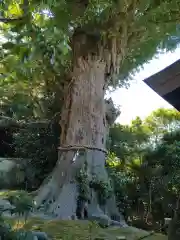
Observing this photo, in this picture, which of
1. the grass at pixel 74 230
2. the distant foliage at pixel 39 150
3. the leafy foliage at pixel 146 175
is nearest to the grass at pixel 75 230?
the grass at pixel 74 230

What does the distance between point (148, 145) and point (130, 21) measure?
4156mm

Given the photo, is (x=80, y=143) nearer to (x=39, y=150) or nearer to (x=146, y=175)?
(x=39, y=150)

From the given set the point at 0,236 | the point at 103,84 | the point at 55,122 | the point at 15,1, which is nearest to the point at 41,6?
the point at 15,1

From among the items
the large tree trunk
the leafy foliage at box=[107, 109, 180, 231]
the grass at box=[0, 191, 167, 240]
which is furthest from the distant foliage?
the grass at box=[0, 191, 167, 240]

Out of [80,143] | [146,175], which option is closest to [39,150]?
[80,143]

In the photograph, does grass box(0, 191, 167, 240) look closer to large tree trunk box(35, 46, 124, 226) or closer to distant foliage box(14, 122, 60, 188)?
large tree trunk box(35, 46, 124, 226)

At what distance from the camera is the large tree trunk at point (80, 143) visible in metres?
6.36

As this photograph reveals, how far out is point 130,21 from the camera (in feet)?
25.7

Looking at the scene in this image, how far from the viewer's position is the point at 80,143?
6.99m

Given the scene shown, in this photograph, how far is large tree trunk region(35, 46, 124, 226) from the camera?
20.9ft

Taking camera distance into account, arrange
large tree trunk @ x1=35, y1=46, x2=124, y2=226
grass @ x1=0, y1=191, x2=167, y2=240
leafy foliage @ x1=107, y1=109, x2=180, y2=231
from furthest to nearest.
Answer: leafy foliage @ x1=107, y1=109, x2=180, y2=231 → large tree trunk @ x1=35, y1=46, x2=124, y2=226 → grass @ x1=0, y1=191, x2=167, y2=240

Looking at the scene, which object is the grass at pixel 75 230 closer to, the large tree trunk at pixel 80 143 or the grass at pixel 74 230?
the grass at pixel 74 230

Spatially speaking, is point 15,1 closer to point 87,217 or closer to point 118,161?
point 87,217

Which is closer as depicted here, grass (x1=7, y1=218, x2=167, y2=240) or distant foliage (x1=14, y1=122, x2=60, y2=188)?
grass (x1=7, y1=218, x2=167, y2=240)
